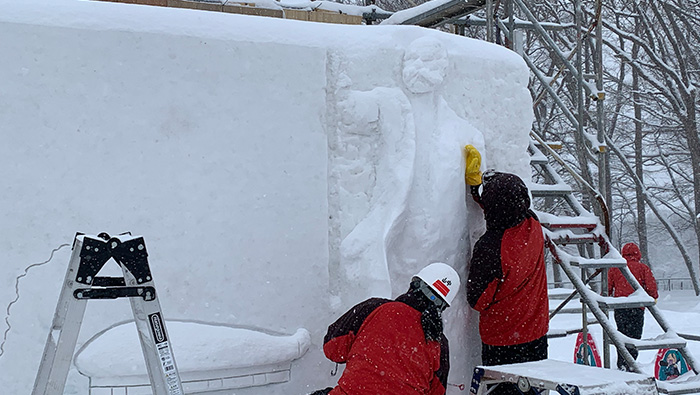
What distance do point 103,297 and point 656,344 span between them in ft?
13.6

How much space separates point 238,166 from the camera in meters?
4.29

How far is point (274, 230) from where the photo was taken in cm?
436

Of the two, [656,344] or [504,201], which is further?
[656,344]

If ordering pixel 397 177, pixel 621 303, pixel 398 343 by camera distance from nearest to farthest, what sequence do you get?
pixel 398 343 → pixel 397 177 → pixel 621 303

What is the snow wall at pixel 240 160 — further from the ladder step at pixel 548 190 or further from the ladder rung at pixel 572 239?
the ladder rung at pixel 572 239

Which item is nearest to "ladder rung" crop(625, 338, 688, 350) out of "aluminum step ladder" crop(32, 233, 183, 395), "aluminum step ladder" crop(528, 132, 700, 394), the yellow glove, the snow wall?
"aluminum step ladder" crop(528, 132, 700, 394)

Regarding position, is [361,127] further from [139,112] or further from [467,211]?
[139,112]

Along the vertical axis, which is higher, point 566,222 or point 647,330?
point 566,222

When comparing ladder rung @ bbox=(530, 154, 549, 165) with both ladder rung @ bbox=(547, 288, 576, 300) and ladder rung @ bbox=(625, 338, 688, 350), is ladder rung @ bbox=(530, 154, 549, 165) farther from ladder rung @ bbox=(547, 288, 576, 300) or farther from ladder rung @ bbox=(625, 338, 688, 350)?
ladder rung @ bbox=(625, 338, 688, 350)

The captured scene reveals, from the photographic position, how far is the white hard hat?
12.0ft

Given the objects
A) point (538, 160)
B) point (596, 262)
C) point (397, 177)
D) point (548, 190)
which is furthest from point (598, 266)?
point (397, 177)

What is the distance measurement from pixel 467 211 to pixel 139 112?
2.24 metres

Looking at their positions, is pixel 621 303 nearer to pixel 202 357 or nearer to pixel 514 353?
pixel 514 353

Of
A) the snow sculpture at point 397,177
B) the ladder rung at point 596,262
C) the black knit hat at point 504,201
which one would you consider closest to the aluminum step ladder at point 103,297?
the snow sculpture at point 397,177
